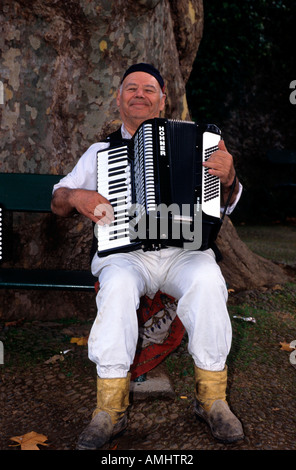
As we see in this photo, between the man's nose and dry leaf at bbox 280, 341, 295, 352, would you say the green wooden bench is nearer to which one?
the man's nose

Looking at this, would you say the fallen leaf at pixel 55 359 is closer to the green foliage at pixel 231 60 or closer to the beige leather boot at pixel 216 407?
the beige leather boot at pixel 216 407

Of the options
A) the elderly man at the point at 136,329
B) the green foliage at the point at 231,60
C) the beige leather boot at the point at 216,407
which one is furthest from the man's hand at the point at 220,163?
the green foliage at the point at 231,60

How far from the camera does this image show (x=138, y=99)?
279 centimetres

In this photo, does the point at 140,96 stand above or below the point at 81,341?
above

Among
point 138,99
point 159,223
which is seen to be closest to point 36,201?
point 138,99

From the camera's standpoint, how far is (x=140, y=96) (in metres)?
2.79

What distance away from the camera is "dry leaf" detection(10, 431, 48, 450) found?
2207 millimetres

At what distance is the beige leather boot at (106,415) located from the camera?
2.10 meters

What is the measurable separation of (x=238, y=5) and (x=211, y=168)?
8714 mm

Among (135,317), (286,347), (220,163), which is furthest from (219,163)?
(286,347)

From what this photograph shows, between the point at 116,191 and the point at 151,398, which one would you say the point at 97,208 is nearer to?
the point at 116,191

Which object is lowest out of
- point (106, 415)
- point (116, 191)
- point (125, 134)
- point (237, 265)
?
point (106, 415)

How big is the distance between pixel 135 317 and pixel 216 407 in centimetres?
55
